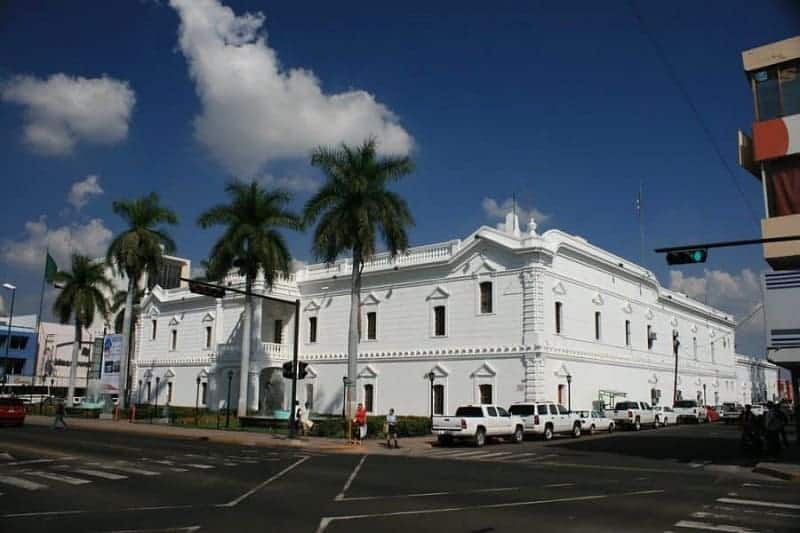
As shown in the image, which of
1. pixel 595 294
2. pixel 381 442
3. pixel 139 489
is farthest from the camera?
pixel 595 294

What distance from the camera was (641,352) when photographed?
50.2 m

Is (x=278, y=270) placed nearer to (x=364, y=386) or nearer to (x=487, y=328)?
(x=364, y=386)

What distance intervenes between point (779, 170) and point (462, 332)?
68.7 feet

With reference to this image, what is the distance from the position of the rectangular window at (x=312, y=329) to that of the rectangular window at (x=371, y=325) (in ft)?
17.1

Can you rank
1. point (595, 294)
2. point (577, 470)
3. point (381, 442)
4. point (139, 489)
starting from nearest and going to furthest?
point (139, 489) → point (577, 470) → point (381, 442) → point (595, 294)

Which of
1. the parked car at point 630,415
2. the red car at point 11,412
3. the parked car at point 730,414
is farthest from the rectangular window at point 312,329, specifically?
the parked car at point 730,414

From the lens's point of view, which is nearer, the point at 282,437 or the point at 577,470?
the point at 577,470

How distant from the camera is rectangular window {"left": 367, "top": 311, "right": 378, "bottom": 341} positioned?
46766 millimetres

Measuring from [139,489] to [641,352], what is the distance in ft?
138

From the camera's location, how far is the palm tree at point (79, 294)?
5816 centimetres

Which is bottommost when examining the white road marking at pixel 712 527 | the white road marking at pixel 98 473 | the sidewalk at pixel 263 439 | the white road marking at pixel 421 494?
the sidewalk at pixel 263 439

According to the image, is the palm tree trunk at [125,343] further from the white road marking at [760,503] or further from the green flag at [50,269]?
the white road marking at [760,503]

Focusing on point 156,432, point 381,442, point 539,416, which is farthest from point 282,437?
point 539,416

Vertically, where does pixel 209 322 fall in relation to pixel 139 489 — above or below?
above
